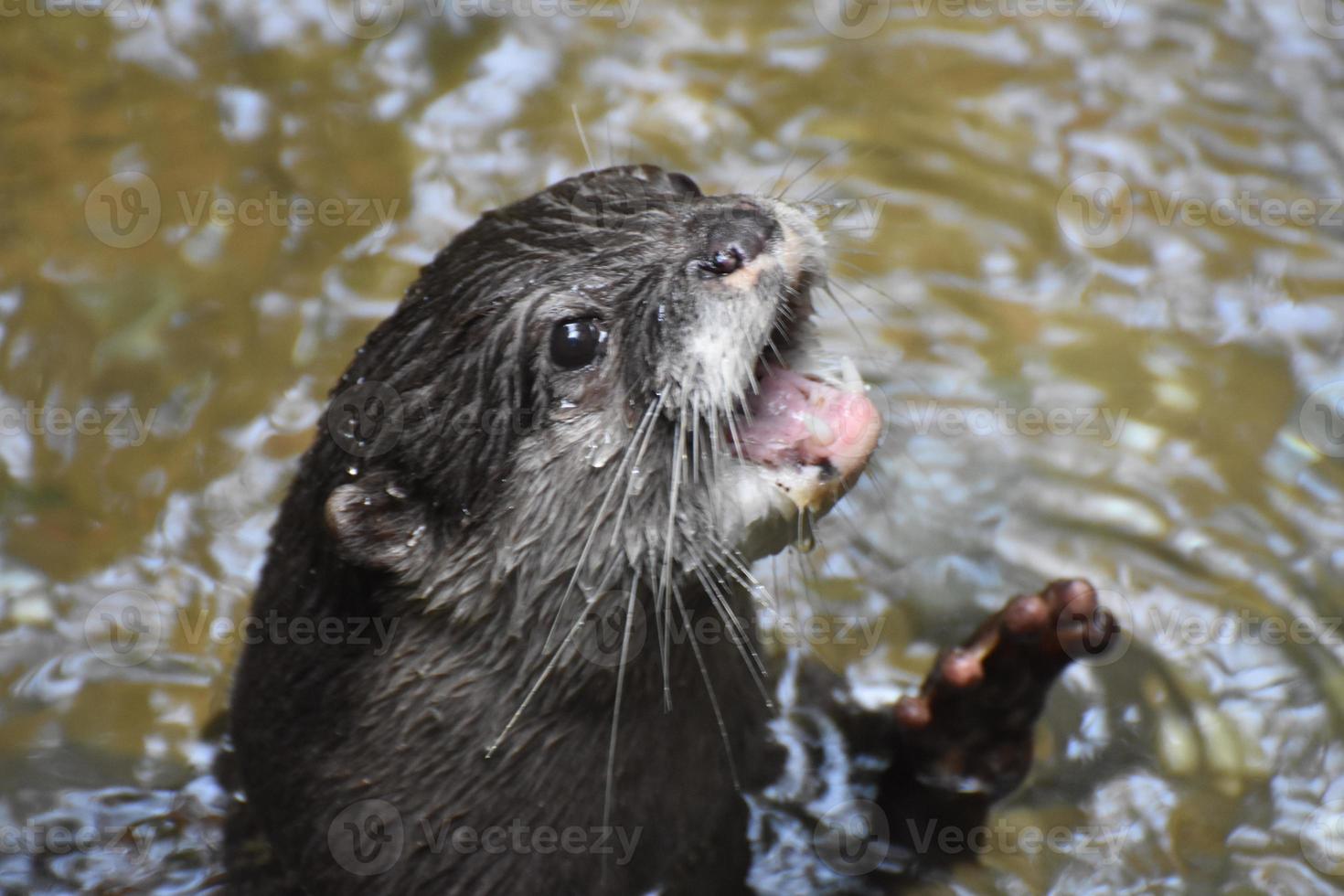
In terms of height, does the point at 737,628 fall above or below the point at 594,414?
below

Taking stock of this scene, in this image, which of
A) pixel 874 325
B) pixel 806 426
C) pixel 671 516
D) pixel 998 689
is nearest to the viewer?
pixel 671 516

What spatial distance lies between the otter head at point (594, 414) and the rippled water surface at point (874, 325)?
1.77ft

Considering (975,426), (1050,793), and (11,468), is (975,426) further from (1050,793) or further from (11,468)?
(11,468)

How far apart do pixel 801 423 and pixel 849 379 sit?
0.11 metres

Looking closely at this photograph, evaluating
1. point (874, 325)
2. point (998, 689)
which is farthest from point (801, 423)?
point (874, 325)

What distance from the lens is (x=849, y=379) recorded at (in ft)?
7.85

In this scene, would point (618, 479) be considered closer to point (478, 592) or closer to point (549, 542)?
point (549, 542)

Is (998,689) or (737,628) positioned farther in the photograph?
(998,689)

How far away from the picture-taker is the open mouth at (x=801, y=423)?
89.5 inches

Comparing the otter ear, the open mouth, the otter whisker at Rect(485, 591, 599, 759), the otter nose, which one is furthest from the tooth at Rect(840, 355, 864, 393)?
the otter ear

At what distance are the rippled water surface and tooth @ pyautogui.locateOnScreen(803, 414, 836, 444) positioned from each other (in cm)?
51

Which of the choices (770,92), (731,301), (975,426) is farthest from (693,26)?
(731,301)

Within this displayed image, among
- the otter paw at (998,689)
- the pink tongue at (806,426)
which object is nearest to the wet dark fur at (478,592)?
the pink tongue at (806,426)

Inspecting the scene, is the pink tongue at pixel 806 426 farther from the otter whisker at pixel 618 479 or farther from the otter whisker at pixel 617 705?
the otter whisker at pixel 617 705
